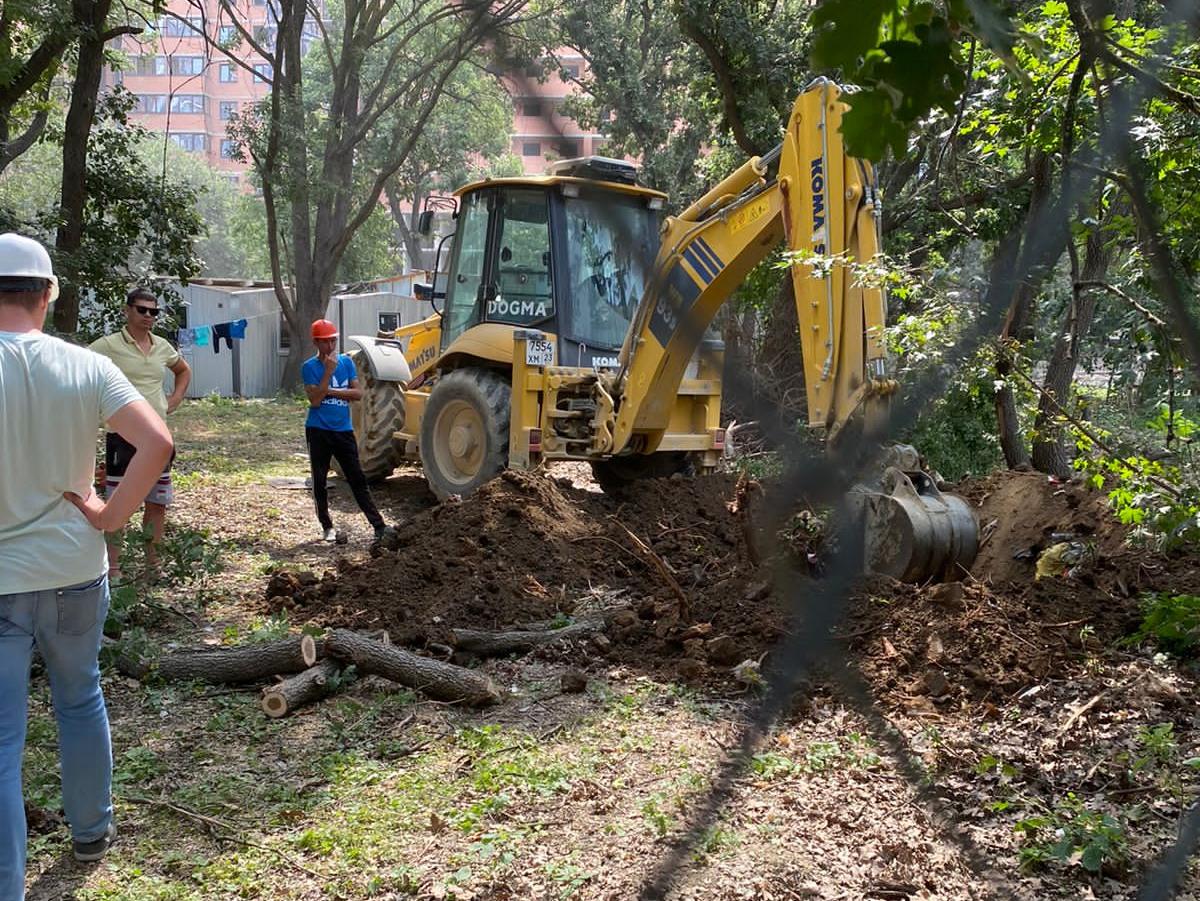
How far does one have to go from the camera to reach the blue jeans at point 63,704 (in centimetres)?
317

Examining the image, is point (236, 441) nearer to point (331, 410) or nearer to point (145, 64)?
point (331, 410)

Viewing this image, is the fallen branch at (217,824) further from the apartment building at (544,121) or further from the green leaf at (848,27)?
the apartment building at (544,121)

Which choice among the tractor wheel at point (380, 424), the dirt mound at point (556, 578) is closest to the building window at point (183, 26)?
the tractor wheel at point (380, 424)

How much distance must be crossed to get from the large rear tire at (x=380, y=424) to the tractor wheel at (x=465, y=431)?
1.13 m

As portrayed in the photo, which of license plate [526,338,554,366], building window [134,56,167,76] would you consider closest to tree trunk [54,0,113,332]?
license plate [526,338,554,366]

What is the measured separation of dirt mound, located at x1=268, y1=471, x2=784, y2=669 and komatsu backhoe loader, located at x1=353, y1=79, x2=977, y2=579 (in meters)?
0.76

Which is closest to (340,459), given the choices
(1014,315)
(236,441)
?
(1014,315)

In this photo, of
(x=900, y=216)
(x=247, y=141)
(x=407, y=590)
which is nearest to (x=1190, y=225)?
(x=407, y=590)

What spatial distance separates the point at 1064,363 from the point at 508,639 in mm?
4566

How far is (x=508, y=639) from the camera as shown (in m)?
5.84

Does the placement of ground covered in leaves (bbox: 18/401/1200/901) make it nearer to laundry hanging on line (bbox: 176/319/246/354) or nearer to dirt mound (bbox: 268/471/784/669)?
dirt mound (bbox: 268/471/784/669)

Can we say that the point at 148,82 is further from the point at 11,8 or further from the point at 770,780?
the point at 770,780

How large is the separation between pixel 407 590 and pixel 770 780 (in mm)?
2962

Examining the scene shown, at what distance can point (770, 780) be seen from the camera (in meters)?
4.27
